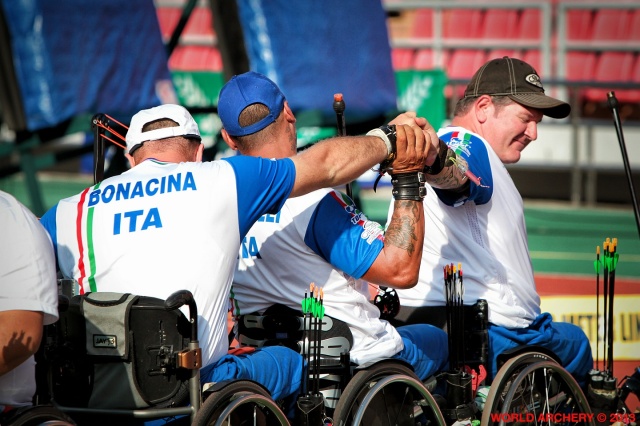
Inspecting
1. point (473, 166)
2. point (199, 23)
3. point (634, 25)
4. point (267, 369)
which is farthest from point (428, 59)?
point (267, 369)

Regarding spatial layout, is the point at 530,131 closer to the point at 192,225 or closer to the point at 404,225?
the point at 404,225

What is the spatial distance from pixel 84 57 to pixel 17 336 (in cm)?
704

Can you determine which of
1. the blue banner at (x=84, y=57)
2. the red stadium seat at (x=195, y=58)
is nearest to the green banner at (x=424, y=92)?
the blue banner at (x=84, y=57)

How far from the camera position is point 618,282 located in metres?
10.5

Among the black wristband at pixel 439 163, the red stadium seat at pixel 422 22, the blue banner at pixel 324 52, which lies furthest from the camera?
the red stadium seat at pixel 422 22

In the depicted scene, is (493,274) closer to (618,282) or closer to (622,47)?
(618,282)

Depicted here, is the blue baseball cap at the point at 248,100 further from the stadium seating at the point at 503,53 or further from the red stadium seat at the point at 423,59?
the red stadium seat at the point at 423,59

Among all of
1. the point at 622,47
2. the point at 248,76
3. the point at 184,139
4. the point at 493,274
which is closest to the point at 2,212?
the point at 184,139

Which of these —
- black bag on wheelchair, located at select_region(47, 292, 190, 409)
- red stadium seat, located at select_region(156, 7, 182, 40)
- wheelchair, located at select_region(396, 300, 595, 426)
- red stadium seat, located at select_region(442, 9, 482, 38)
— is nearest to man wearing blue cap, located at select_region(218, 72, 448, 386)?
wheelchair, located at select_region(396, 300, 595, 426)

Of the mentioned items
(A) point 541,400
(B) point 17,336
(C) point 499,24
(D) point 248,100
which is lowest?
(A) point 541,400

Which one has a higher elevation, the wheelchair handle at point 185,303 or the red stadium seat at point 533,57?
the red stadium seat at point 533,57

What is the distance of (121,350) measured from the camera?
3268 millimetres

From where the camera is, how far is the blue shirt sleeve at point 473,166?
4.44 metres

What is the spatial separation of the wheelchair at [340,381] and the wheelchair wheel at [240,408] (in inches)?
6.3
